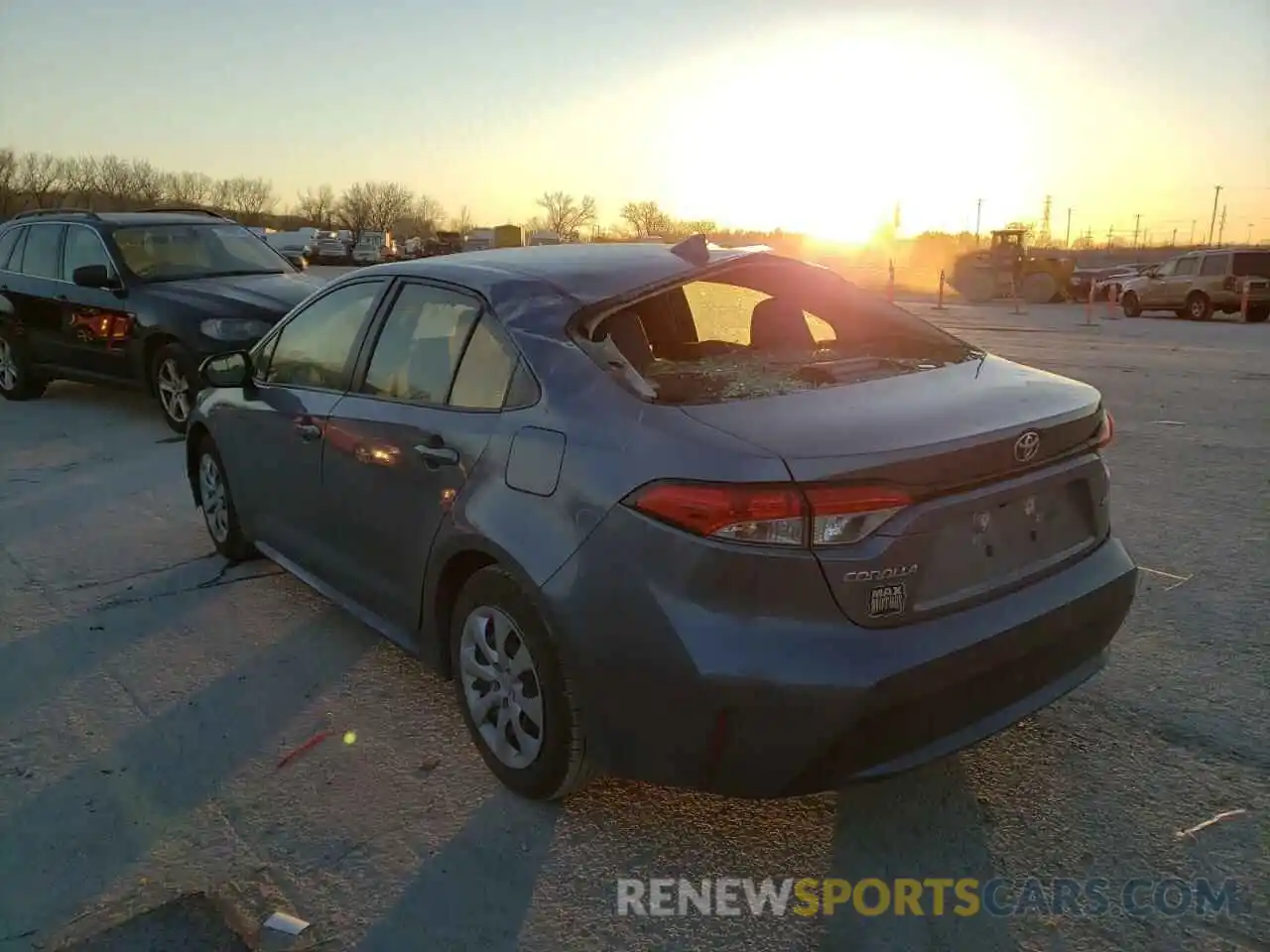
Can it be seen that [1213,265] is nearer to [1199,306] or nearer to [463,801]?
[1199,306]

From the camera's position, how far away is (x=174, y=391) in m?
8.31

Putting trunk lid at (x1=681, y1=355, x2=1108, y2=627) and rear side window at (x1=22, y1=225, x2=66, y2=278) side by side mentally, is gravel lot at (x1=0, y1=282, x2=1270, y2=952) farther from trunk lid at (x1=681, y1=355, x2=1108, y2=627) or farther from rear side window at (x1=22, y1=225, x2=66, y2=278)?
rear side window at (x1=22, y1=225, x2=66, y2=278)

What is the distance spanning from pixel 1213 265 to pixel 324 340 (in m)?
27.0

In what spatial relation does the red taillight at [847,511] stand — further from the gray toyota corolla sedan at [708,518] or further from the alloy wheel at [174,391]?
the alloy wheel at [174,391]

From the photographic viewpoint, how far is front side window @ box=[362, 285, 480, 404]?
10.7 feet

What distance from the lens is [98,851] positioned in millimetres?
2719

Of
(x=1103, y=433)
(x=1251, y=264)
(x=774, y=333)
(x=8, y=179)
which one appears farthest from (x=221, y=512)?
(x=8, y=179)

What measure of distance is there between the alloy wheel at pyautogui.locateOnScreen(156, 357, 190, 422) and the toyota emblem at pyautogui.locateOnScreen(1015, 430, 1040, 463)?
24.2ft

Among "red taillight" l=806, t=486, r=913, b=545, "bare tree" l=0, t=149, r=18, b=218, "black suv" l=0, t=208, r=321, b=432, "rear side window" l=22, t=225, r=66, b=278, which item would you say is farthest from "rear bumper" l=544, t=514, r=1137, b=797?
"bare tree" l=0, t=149, r=18, b=218

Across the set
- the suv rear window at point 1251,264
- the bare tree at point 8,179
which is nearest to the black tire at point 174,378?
the suv rear window at point 1251,264

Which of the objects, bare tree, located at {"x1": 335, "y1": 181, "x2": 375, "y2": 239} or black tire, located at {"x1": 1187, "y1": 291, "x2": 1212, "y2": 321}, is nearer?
black tire, located at {"x1": 1187, "y1": 291, "x2": 1212, "y2": 321}

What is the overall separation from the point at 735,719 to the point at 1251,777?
1790 mm

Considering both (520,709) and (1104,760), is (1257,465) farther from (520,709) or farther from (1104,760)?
(520,709)

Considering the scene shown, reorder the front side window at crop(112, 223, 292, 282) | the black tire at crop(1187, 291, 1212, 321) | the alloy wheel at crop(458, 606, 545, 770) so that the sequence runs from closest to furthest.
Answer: the alloy wheel at crop(458, 606, 545, 770) < the front side window at crop(112, 223, 292, 282) < the black tire at crop(1187, 291, 1212, 321)
